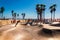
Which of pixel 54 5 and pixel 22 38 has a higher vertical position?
pixel 54 5

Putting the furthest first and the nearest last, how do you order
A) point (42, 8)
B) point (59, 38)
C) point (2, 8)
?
1. point (2, 8)
2. point (42, 8)
3. point (59, 38)

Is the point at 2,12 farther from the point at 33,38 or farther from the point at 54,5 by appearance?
the point at 33,38

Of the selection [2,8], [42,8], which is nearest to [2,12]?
[2,8]

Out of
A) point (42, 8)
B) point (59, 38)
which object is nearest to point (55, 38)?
point (59, 38)

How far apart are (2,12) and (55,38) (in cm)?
10460

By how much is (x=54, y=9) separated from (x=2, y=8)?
49.8 metres

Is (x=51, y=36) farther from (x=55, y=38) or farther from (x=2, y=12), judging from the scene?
(x=2, y=12)

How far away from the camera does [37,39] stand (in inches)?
728

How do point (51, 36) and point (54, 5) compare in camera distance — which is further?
point (54, 5)

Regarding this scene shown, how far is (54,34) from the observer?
61.4ft

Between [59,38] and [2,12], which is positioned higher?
[2,12]

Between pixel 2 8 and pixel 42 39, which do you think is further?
pixel 2 8

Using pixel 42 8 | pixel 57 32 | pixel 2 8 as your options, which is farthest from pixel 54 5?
pixel 57 32

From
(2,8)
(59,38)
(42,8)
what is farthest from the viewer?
(2,8)
